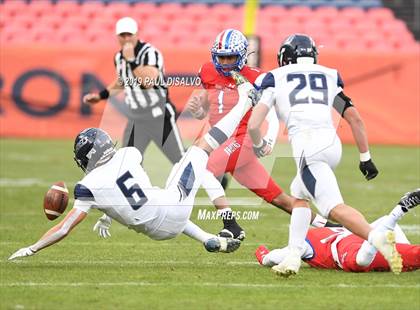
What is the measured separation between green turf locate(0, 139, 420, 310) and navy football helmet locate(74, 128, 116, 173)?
754 millimetres

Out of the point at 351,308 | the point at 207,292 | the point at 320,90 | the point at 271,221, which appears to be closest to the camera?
the point at 351,308

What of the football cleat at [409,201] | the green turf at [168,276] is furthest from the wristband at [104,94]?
the football cleat at [409,201]

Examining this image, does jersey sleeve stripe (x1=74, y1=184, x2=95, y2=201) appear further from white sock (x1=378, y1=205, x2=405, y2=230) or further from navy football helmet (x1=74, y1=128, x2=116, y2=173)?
white sock (x1=378, y1=205, x2=405, y2=230)

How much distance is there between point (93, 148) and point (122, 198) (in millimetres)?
406

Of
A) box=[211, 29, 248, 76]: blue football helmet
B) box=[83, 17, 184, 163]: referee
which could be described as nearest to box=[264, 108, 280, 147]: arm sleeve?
box=[211, 29, 248, 76]: blue football helmet

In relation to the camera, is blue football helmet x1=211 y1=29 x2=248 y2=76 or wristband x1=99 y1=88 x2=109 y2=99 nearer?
blue football helmet x1=211 y1=29 x2=248 y2=76

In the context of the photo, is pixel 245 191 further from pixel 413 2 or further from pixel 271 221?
pixel 413 2

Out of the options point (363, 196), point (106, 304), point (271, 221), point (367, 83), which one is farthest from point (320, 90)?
point (367, 83)

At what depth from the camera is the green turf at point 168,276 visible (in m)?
5.90

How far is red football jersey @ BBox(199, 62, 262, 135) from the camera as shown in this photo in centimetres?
845

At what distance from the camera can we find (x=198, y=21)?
2084cm

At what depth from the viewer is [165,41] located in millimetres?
19969

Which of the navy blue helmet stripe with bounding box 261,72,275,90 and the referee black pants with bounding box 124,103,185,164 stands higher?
the navy blue helmet stripe with bounding box 261,72,275,90

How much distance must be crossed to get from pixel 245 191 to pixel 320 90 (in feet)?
19.2
